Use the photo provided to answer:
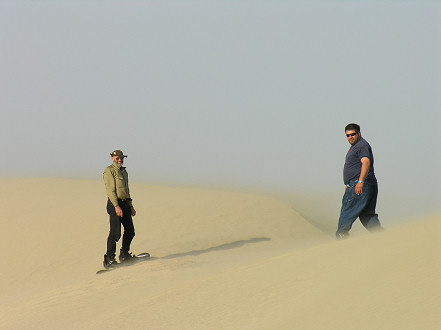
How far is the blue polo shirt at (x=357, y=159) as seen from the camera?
902 centimetres

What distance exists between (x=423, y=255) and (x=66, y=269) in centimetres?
823

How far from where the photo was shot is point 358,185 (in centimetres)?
889

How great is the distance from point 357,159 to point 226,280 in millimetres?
3030

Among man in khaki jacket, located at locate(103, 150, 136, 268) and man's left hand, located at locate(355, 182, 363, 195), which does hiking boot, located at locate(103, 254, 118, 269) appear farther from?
man's left hand, located at locate(355, 182, 363, 195)

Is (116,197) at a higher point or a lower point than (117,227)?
higher

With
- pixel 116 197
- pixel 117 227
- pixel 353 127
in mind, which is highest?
pixel 353 127

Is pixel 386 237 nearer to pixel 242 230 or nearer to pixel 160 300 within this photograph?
pixel 160 300

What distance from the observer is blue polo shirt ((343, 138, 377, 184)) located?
902 centimetres

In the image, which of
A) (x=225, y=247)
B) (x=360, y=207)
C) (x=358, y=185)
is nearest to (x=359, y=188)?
(x=358, y=185)

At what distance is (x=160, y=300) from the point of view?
703cm

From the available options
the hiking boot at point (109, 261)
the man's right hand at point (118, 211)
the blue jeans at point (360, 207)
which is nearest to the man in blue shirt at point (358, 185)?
the blue jeans at point (360, 207)

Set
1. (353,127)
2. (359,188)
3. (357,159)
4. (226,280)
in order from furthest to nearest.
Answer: (353,127) → (357,159) → (359,188) → (226,280)

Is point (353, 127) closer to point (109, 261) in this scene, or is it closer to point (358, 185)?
point (358, 185)

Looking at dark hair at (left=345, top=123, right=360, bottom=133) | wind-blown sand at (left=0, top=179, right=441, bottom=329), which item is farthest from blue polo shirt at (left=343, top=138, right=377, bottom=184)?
wind-blown sand at (left=0, top=179, right=441, bottom=329)
